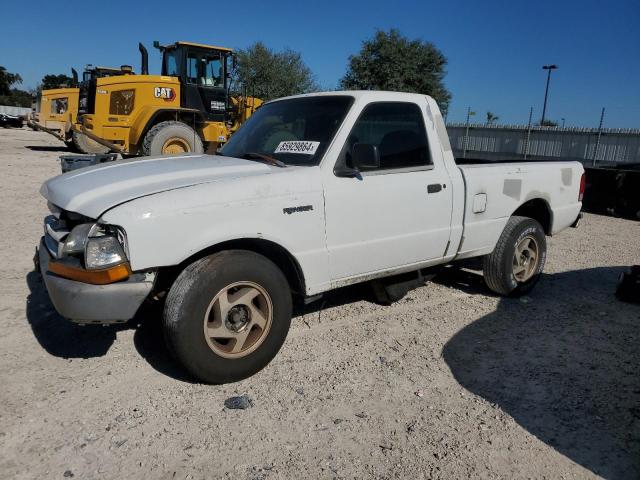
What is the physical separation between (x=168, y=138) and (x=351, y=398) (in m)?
11.0

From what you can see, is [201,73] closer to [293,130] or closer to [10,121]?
[293,130]

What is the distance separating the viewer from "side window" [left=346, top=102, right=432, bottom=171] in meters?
4.03

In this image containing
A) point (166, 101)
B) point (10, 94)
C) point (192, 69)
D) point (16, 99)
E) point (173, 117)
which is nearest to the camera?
point (173, 117)

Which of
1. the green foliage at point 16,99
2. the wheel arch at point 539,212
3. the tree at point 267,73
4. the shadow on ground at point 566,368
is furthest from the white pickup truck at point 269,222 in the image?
the green foliage at point 16,99

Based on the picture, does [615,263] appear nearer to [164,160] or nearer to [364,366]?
[364,366]

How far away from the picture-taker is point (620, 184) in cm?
1059

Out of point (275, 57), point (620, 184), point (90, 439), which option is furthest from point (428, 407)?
point (275, 57)

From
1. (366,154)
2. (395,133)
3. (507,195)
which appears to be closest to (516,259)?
(507,195)

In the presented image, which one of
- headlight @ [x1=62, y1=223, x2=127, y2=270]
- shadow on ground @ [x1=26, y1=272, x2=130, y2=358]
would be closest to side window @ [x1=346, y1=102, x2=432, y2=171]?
headlight @ [x1=62, y1=223, x2=127, y2=270]

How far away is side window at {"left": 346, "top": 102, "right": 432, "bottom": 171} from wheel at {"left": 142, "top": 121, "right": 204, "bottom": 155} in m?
9.00

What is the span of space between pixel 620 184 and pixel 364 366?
9.25 m

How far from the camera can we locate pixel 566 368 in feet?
12.3

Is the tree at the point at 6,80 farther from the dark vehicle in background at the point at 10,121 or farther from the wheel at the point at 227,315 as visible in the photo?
the wheel at the point at 227,315

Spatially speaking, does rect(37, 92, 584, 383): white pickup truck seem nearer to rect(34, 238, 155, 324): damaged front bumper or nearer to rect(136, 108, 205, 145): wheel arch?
rect(34, 238, 155, 324): damaged front bumper
